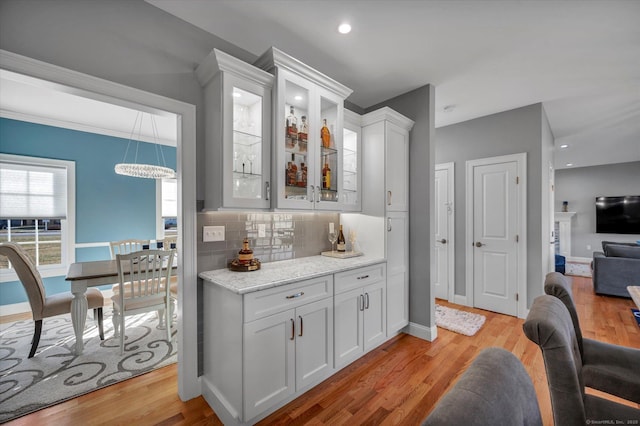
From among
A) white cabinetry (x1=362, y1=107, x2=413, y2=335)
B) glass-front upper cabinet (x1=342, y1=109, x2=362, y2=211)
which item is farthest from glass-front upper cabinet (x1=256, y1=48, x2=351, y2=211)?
white cabinetry (x1=362, y1=107, x2=413, y2=335)

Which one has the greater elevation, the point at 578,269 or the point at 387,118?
the point at 387,118

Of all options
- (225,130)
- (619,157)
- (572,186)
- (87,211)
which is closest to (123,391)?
(225,130)

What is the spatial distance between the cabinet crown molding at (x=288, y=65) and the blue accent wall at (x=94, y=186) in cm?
383

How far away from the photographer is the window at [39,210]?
3.81 meters

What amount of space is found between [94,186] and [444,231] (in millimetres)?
5695

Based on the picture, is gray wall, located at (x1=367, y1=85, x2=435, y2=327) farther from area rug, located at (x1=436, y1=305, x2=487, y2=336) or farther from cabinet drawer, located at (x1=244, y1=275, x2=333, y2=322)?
cabinet drawer, located at (x1=244, y1=275, x2=333, y2=322)

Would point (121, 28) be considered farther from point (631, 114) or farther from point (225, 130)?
point (631, 114)

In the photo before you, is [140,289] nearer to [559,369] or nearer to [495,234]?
[559,369]

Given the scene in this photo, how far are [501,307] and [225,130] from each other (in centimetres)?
410

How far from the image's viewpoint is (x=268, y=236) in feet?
8.13

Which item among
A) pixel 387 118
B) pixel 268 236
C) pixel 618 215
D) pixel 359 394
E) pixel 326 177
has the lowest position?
pixel 359 394

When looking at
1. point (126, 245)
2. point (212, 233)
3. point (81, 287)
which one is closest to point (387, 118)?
point (212, 233)

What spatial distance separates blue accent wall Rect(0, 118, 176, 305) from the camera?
382cm

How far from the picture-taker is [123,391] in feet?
6.96
